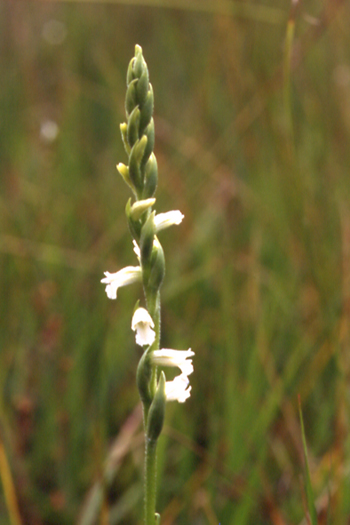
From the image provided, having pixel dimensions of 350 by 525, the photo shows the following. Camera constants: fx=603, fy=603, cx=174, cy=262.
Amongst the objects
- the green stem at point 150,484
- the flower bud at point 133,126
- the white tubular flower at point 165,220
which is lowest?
the green stem at point 150,484

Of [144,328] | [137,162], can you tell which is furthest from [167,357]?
[137,162]

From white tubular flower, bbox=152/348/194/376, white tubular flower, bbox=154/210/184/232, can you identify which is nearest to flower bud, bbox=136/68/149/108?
white tubular flower, bbox=154/210/184/232

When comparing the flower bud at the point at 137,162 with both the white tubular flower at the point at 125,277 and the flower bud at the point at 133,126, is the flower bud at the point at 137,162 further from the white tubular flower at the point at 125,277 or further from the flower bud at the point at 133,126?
the white tubular flower at the point at 125,277

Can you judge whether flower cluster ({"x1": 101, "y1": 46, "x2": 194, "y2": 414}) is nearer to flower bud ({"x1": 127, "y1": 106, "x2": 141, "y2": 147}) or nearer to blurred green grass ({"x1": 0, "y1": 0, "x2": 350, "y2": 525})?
flower bud ({"x1": 127, "y1": 106, "x2": 141, "y2": 147})

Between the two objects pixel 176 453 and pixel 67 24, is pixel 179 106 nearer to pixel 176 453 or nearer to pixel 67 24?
pixel 67 24

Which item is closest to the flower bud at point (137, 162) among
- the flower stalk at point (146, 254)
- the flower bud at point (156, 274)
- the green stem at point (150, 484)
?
the flower stalk at point (146, 254)

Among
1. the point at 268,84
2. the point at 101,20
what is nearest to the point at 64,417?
the point at 268,84

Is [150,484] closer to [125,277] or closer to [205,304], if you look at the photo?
[125,277]
